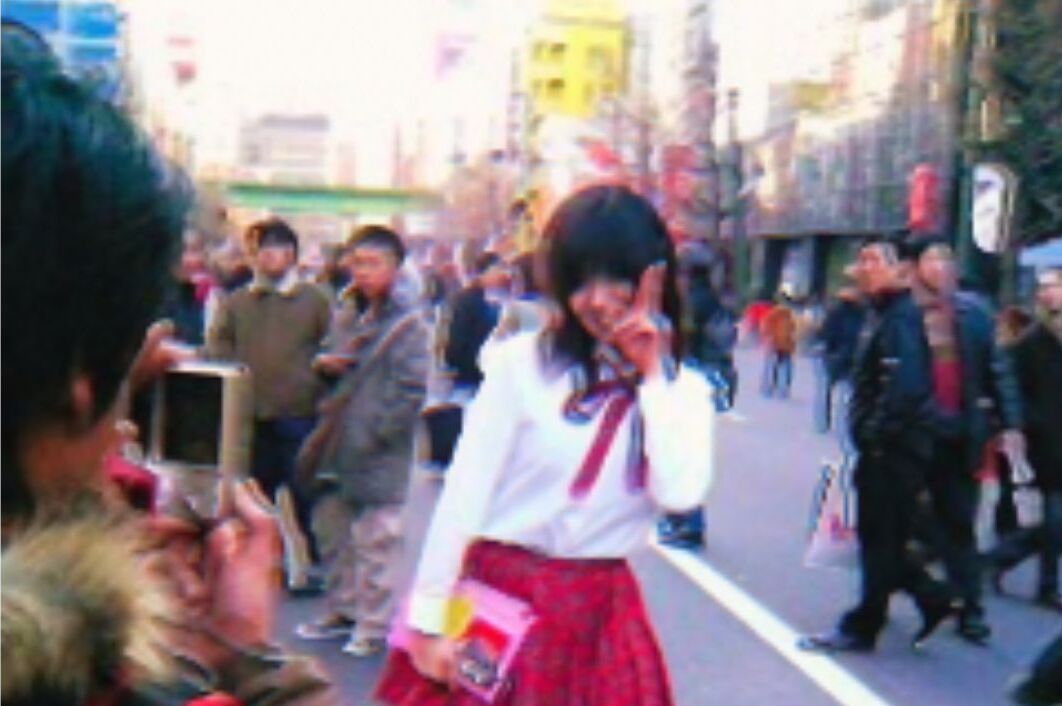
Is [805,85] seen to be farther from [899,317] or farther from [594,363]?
[594,363]

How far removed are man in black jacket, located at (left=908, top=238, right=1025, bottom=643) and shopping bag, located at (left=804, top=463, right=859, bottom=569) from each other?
0.39 m

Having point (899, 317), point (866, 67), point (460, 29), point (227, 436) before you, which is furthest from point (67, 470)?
point (460, 29)

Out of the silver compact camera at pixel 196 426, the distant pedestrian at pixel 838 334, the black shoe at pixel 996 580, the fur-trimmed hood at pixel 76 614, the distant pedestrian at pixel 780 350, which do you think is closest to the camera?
the fur-trimmed hood at pixel 76 614

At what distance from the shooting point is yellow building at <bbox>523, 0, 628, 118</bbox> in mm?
93375

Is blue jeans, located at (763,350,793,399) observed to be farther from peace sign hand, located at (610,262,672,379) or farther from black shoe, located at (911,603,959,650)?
peace sign hand, located at (610,262,672,379)

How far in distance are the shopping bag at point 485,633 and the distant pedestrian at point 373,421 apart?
14.0 feet

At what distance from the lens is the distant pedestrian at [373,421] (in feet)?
26.9

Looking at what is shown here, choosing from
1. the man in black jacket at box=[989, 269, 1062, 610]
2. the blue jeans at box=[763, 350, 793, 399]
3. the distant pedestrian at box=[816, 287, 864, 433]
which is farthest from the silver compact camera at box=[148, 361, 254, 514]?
the blue jeans at box=[763, 350, 793, 399]

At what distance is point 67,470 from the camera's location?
147cm

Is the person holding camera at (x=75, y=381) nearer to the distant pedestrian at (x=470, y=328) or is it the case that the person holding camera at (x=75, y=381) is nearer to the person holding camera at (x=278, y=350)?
the person holding camera at (x=278, y=350)

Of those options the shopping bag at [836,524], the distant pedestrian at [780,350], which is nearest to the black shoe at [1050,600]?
the shopping bag at [836,524]

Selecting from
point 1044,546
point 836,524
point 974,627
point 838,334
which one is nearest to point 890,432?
point 836,524

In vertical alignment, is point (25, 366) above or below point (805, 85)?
below

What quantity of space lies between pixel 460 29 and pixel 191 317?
105610 mm
